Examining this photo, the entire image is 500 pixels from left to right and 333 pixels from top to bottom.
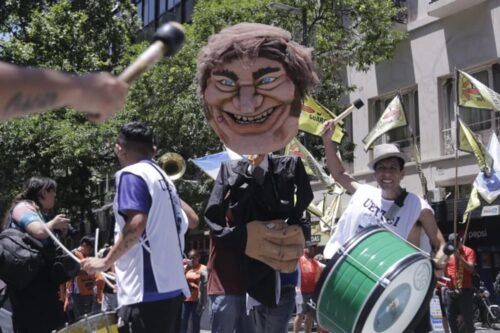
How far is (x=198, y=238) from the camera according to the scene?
83.4ft

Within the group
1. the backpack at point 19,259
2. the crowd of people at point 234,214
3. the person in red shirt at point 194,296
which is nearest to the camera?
the crowd of people at point 234,214

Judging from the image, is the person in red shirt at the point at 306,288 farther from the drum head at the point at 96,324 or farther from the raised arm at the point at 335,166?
the drum head at the point at 96,324

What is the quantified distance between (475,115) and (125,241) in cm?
1501

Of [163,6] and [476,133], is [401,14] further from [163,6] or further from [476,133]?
[163,6]

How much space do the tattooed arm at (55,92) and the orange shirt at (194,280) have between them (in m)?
9.38

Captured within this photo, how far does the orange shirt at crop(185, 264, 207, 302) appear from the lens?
11320 mm

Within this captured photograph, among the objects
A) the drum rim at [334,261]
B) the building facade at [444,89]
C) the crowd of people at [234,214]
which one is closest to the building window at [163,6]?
the building facade at [444,89]

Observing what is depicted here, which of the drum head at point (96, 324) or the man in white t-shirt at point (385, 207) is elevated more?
the man in white t-shirt at point (385, 207)

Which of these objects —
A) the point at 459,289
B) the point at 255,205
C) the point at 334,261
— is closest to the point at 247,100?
the point at 255,205

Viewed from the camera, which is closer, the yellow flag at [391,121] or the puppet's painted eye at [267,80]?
the puppet's painted eye at [267,80]

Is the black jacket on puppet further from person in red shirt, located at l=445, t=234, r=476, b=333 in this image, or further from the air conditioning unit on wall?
the air conditioning unit on wall

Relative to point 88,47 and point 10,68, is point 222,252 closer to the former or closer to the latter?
point 10,68

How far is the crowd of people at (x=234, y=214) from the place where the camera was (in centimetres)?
383

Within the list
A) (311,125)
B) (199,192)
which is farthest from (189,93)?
(311,125)
